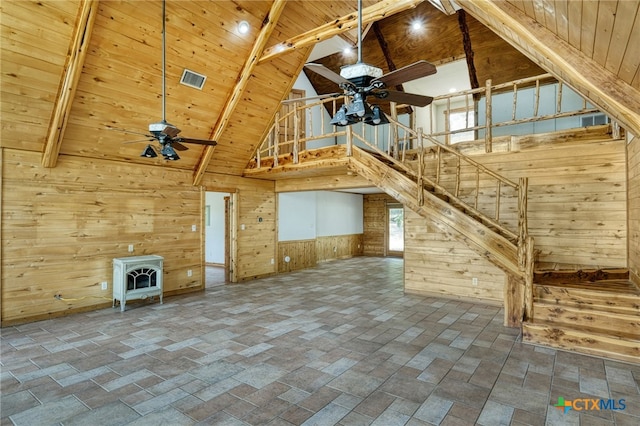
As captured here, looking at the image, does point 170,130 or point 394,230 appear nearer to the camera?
point 170,130

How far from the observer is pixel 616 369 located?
11.3 ft

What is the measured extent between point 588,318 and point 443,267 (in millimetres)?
2510

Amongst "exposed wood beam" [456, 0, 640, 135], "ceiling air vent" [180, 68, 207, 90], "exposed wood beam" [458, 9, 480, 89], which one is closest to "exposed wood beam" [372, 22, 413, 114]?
"exposed wood beam" [458, 9, 480, 89]

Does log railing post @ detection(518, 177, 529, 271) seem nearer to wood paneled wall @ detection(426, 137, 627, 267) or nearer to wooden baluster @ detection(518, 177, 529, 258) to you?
wooden baluster @ detection(518, 177, 529, 258)

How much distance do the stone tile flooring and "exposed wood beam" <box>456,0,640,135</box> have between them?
2.40 m

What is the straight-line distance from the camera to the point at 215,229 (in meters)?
10.7

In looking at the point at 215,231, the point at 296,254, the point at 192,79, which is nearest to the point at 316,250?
the point at 296,254

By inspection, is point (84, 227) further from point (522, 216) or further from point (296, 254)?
point (522, 216)

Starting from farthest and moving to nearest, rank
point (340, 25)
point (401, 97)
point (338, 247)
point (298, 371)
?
point (338, 247) → point (340, 25) → point (298, 371) → point (401, 97)

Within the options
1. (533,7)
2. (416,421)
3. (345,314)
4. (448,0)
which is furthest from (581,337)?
(448,0)

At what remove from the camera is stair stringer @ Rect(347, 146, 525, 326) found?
14.9 feet

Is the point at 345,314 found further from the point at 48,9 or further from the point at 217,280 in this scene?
the point at 48,9

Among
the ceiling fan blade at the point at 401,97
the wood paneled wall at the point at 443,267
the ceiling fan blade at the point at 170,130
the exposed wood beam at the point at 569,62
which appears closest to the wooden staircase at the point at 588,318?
the wood paneled wall at the point at 443,267

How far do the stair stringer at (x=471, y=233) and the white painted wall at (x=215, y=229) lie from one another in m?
6.43
